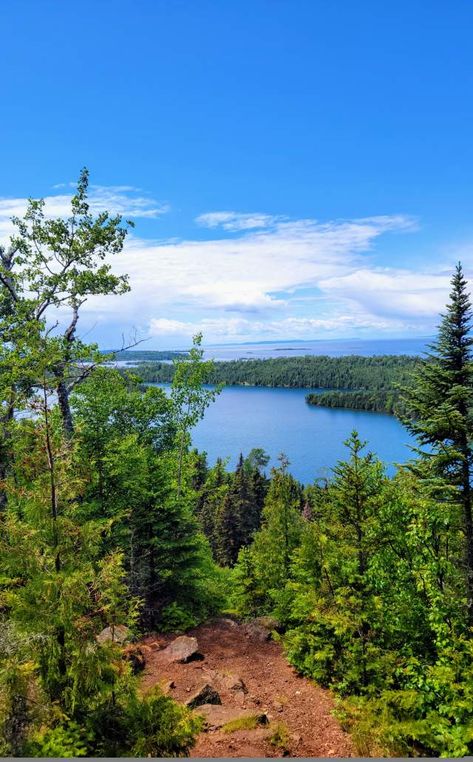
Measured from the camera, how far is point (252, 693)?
1073 centimetres

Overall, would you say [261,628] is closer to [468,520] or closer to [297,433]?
[468,520]

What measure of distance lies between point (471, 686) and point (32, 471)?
791 cm

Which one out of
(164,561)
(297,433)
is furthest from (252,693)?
(297,433)

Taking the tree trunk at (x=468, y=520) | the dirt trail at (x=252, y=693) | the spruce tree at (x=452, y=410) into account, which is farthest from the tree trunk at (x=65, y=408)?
the tree trunk at (x=468, y=520)

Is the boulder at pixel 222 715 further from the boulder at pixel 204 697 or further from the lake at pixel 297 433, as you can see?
the lake at pixel 297 433

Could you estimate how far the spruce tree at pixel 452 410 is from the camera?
959 centimetres

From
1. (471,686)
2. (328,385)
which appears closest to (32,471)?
(471,686)

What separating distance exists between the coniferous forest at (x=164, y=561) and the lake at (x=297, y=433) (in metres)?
48.4

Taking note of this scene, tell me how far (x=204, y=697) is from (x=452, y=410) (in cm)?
780

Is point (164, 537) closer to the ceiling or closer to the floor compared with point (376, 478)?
closer to the floor

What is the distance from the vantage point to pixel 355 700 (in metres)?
9.35

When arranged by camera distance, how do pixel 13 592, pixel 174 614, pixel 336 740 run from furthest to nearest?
pixel 174 614 < pixel 336 740 < pixel 13 592

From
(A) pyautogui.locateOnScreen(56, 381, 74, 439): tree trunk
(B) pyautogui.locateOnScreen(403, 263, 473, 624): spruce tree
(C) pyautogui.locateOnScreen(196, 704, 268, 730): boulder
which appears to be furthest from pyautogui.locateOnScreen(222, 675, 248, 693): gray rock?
(A) pyautogui.locateOnScreen(56, 381, 74, 439): tree trunk

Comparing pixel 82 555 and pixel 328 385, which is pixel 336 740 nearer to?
pixel 82 555
